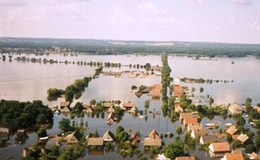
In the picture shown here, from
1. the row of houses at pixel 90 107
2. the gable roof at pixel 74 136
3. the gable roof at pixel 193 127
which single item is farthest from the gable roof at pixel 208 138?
the row of houses at pixel 90 107

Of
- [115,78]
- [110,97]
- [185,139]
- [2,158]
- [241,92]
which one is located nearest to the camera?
[2,158]

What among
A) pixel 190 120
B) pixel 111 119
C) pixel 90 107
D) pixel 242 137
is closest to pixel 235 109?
pixel 190 120

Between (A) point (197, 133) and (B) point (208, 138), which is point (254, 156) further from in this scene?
(A) point (197, 133)

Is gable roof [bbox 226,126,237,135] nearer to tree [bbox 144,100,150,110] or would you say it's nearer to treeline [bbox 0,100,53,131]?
tree [bbox 144,100,150,110]

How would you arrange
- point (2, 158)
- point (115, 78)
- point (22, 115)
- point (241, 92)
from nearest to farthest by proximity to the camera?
point (2, 158) < point (22, 115) < point (241, 92) < point (115, 78)

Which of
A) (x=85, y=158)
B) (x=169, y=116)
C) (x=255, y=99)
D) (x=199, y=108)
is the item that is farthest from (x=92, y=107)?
(x=255, y=99)

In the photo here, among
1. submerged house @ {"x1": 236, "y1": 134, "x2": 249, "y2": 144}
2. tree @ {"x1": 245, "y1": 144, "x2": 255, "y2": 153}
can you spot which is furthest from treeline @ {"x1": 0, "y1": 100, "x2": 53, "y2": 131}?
tree @ {"x1": 245, "y1": 144, "x2": 255, "y2": 153}

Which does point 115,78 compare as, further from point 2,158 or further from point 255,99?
point 2,158
